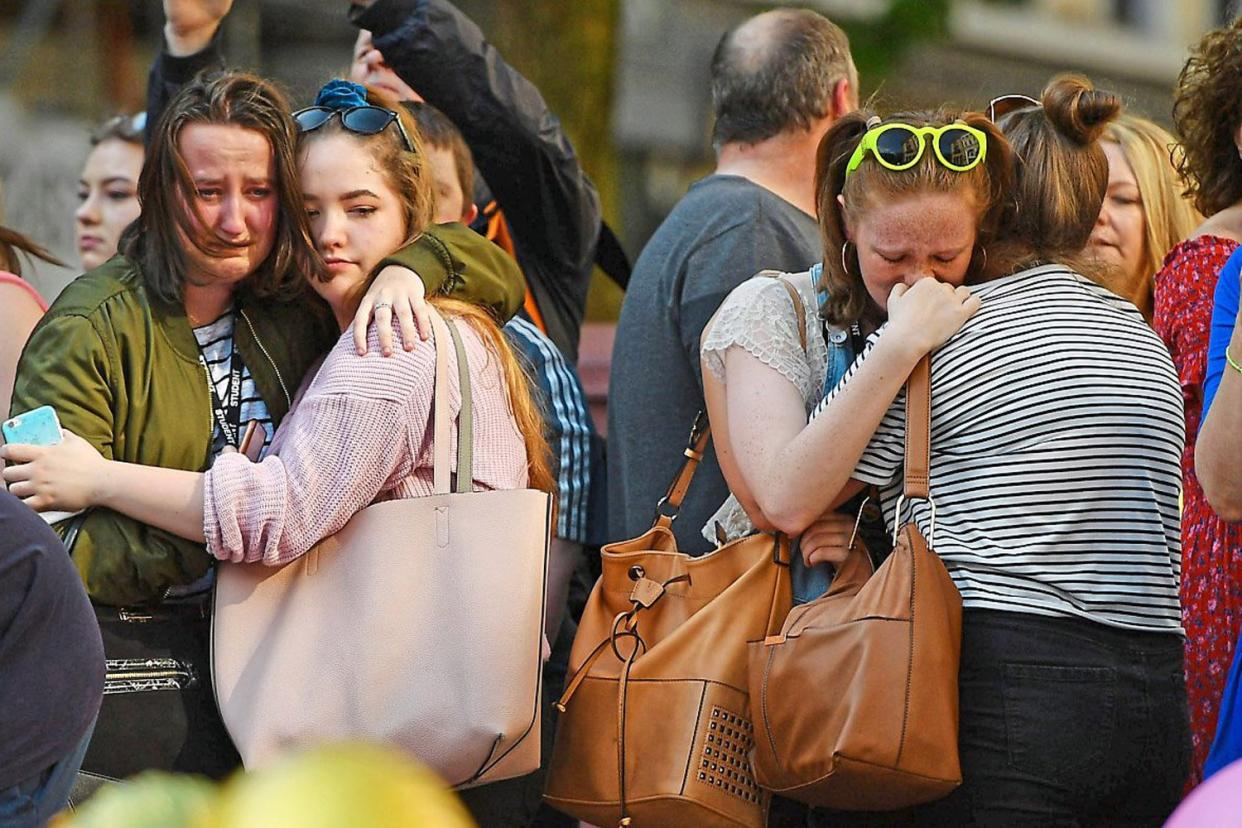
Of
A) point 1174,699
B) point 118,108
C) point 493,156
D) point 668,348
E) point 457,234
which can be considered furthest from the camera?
point 118,108

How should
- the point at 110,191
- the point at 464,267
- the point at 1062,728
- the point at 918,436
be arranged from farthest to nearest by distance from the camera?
the point at 110,191 < the point at 464,267 < the point at 918,436 < the point at 1062,728

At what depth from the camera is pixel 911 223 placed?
2.55m

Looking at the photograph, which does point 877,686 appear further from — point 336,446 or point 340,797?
point 340,797

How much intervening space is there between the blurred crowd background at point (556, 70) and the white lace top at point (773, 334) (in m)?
3.53

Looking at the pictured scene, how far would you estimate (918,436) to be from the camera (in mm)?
2443

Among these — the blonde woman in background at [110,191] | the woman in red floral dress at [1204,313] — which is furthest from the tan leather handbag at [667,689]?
the blonde woman in background at [110,191]

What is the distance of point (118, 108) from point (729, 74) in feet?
12.0

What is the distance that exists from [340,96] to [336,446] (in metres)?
0.76

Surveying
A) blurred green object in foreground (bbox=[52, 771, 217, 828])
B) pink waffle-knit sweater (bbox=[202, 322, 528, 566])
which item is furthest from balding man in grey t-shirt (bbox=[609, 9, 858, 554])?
blurred green object in foreground (bbox=[52, 771, 217, 828])

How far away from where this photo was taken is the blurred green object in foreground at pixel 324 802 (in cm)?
92

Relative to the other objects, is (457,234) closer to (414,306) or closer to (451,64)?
(414,306)

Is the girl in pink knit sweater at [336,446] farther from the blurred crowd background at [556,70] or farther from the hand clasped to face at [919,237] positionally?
the blurred crowd background at [556,70]

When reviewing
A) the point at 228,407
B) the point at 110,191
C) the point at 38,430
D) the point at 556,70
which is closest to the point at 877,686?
the point at 228,407

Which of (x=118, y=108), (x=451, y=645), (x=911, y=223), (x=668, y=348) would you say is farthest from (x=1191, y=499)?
(x=118, y=108)
